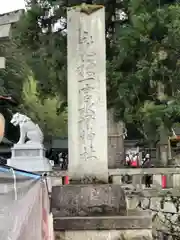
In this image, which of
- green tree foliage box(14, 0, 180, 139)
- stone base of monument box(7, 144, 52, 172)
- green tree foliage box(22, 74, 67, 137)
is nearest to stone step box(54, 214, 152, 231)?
green tree foliage box(14, 0, 180, 139)

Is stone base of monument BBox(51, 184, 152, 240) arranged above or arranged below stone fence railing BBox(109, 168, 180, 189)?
below

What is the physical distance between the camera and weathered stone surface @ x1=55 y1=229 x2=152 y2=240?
5.89 meters

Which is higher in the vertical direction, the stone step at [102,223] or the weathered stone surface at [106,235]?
the stone step at [102,223]

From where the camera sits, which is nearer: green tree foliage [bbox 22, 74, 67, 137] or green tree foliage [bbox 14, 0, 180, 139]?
green tree foliage [bbox 14, 0, 180, 139]

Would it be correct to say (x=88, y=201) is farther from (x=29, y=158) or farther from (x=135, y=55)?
(x=29, y=158)

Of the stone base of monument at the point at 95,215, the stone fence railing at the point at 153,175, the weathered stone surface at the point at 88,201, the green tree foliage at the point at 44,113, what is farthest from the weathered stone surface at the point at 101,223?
the green tree foliage at the point at 44,113

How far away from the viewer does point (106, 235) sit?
592cm

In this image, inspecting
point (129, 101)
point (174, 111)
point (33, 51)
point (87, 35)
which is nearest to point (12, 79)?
point (33, 51)

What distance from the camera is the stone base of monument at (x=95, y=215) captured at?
587 centimetres

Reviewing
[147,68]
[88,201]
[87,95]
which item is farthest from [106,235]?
[147,68]

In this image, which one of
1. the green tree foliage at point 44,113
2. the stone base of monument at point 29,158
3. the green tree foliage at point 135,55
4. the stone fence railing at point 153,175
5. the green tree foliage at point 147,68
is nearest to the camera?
the stone fence railing at point 153,175

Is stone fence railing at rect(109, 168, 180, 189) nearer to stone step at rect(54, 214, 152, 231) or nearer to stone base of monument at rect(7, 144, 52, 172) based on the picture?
stone base of monument at rect(7, 144, 52, 172)

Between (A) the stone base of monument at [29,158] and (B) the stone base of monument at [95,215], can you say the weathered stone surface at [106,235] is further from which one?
(A) the stone base of monument at [29,158]

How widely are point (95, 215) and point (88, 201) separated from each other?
0.20 meters
